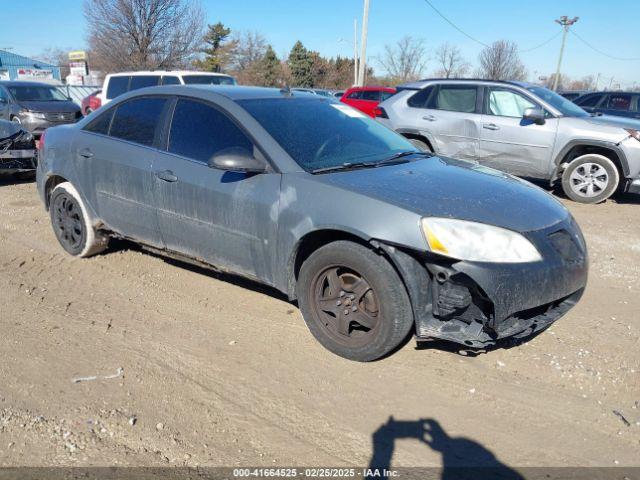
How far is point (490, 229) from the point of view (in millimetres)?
2844

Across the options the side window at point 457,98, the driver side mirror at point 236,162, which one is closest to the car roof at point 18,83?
the side window at point 457,98

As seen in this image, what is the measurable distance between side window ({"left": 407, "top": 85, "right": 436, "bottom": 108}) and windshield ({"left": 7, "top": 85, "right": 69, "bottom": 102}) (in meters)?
11.6

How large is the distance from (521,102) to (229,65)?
2025 inches

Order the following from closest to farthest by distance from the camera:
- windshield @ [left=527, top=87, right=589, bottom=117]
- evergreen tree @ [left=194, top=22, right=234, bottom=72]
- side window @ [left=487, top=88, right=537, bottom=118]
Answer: windshield @ [left=527, top=87, right=589, bottom=117] < side window @ [left=487, top=88, right=537, bottom=118] < evergreen tree @ [left=194, top=22, right=234, bottom=72]

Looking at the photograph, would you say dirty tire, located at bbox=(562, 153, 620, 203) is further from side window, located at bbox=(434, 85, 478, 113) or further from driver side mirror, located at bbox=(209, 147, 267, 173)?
driver side mirror, located at bbox=(209, 147, 267, 173)

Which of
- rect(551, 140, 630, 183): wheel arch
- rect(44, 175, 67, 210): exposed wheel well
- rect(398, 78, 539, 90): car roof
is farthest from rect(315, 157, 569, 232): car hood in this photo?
rect(398, 78, 539, 90): car roof

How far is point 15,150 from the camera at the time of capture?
8.44 meters

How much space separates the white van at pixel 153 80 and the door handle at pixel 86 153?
815 cm

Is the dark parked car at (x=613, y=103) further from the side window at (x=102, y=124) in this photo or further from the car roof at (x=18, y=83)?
the car roof at (x=18, y=83)

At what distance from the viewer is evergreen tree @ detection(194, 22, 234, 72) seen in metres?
52.2

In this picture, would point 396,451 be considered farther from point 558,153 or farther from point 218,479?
point 558,153

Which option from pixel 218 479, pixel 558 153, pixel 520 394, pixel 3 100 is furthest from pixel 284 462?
pixel 3 100

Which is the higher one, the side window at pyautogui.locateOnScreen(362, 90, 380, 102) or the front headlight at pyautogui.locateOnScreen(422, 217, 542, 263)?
the side window at pyautogui.locateOnScreen(362, 90, 380, 102)

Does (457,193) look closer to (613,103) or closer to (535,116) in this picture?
(535,116)
